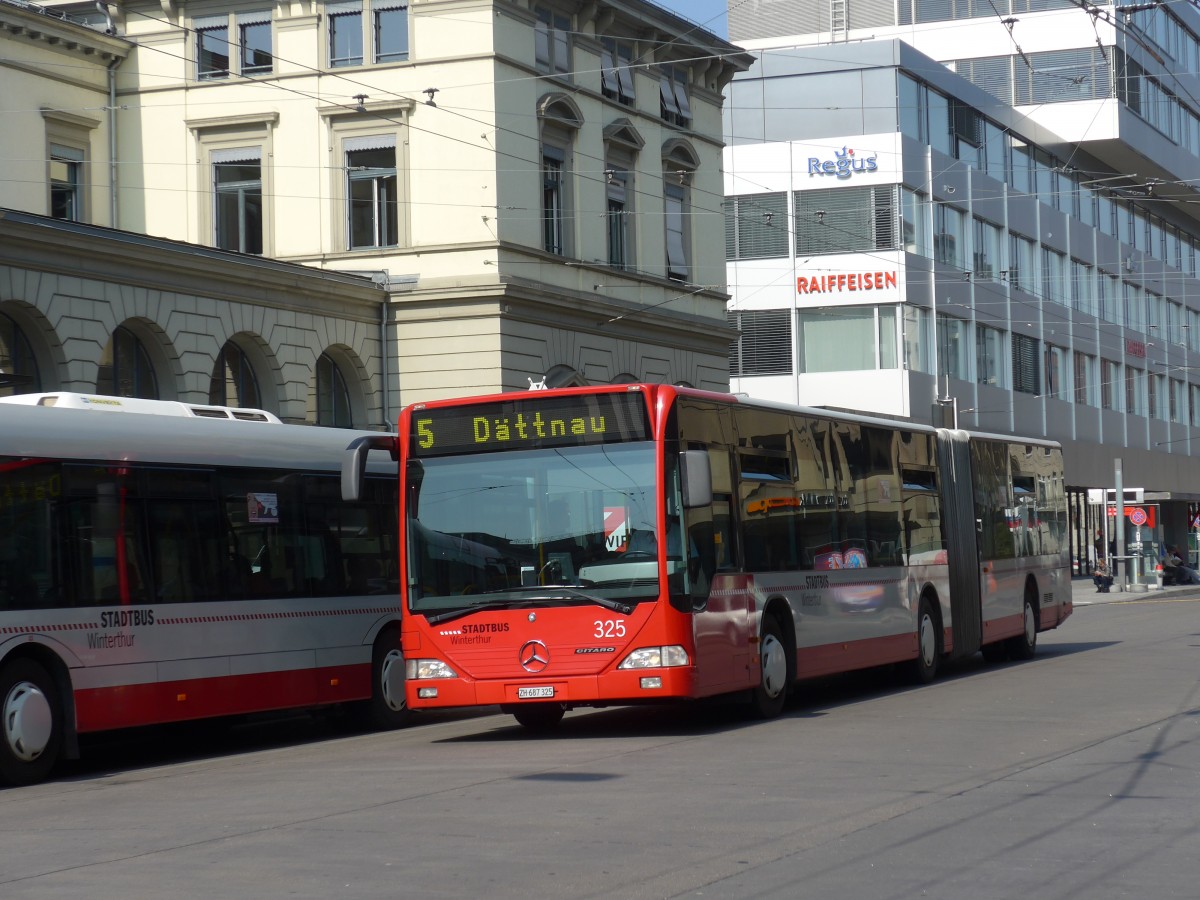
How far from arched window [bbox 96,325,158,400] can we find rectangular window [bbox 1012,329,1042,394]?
37378 millimetres

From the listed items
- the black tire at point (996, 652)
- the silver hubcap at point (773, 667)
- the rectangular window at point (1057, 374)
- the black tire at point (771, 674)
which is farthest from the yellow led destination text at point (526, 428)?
the rectangular window at point (1057, 374)

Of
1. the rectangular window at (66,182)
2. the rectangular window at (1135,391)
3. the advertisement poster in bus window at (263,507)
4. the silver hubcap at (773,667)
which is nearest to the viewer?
the advertisement poster in bus window at (263,507)

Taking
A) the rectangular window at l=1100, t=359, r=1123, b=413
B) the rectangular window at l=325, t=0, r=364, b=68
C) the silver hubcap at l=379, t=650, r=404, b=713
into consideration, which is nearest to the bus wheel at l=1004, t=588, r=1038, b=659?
the silver hubcap at l=379, t=650, r=404, b=713

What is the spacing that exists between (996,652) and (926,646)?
4.72 meters

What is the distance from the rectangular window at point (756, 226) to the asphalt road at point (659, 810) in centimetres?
3751

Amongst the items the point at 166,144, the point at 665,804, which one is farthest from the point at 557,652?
the point at 166,144

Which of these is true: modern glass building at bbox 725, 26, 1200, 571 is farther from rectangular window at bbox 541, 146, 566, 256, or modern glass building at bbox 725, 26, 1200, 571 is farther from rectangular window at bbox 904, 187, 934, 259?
rectangular window at bbox 541, 146, 566, 256

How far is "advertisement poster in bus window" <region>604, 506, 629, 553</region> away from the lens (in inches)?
576

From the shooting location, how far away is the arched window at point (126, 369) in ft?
93.4

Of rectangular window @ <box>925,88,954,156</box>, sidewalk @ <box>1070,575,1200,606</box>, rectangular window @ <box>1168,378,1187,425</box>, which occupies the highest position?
rectangular window @ <box>925,88,954,156</box>

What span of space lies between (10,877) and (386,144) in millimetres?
27160

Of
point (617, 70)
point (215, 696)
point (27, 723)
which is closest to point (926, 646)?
point (215, 696)

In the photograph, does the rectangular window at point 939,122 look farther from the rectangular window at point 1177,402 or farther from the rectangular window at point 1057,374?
the rectangular window at point 1177,402

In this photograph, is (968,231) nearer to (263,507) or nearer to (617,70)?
(617,70)
